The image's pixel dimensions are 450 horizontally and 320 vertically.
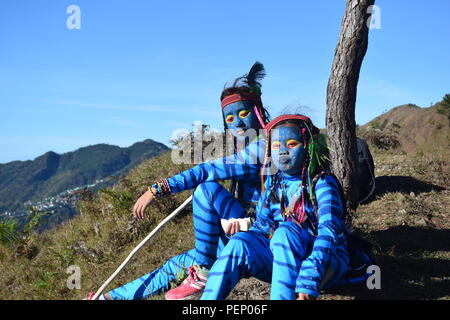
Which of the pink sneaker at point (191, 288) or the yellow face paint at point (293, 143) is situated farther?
the pink sneaker at point (191, 288)

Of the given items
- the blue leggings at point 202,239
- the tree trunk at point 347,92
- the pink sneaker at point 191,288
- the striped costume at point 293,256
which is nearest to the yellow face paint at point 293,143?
the striped costume at point 293,256

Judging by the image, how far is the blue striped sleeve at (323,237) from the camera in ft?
8.59

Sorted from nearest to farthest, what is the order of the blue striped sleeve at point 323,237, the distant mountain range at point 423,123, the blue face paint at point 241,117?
the blue striped sleeve at point 323,237
the blue face paint at point 241,117
the distant mountain range at point 423,123

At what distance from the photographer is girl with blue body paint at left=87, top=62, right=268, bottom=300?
3504 millimetres

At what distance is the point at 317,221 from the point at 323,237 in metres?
0.38

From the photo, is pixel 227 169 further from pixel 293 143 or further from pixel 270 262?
pixel 270 262

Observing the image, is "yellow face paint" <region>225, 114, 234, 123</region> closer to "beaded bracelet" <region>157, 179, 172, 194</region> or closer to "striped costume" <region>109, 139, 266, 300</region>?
"striped costume" <region>109, 139, 266, 300</region>

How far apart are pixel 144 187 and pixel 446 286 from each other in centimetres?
494

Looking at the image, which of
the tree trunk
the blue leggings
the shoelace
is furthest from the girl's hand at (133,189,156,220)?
the tree trunk

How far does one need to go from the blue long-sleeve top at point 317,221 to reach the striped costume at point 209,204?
257 millimetres

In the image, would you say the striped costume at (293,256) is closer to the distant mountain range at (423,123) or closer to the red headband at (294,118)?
the red headband at (294,118)

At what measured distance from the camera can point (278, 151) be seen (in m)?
3.23

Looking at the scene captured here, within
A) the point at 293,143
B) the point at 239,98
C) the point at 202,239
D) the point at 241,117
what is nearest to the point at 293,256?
the point at 293,143
